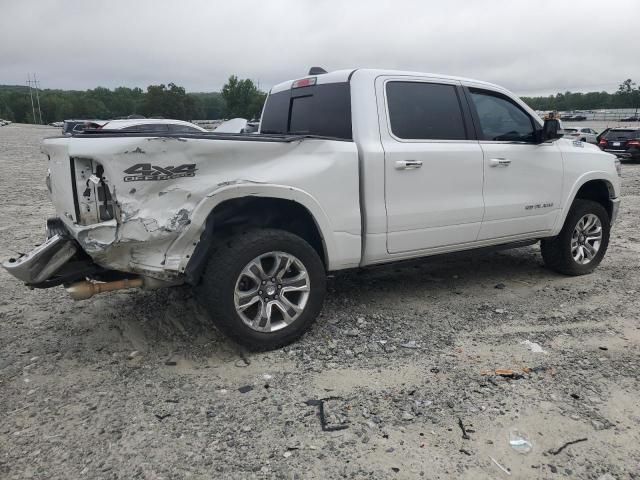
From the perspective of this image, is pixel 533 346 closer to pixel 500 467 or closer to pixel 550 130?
pixel 500 467

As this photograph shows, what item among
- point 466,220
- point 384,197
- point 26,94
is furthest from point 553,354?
point 26,94

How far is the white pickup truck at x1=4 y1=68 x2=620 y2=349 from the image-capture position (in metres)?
3.36

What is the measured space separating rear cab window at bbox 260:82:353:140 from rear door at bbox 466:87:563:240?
1.30 m

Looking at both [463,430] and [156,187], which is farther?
[156,187]

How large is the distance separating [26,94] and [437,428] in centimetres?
13442

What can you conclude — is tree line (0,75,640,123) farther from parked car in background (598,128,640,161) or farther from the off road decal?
the off road decal

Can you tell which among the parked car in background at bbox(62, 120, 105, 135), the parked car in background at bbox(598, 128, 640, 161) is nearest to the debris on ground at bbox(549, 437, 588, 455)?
A: the parked car in background at bbox(62, 120, 105, 135)

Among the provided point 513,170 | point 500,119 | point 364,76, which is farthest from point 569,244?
point 364,76

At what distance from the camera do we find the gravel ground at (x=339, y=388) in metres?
2.73

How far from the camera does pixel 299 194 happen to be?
148 inches

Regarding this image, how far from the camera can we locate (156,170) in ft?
11.0

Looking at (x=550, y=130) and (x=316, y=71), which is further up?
(x=316, y=71)

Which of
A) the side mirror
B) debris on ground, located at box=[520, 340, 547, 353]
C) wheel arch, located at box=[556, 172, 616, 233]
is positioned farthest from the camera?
wheel arch, located at box=[556, 172, 616, 233]

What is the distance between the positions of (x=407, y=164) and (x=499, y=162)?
112cm
